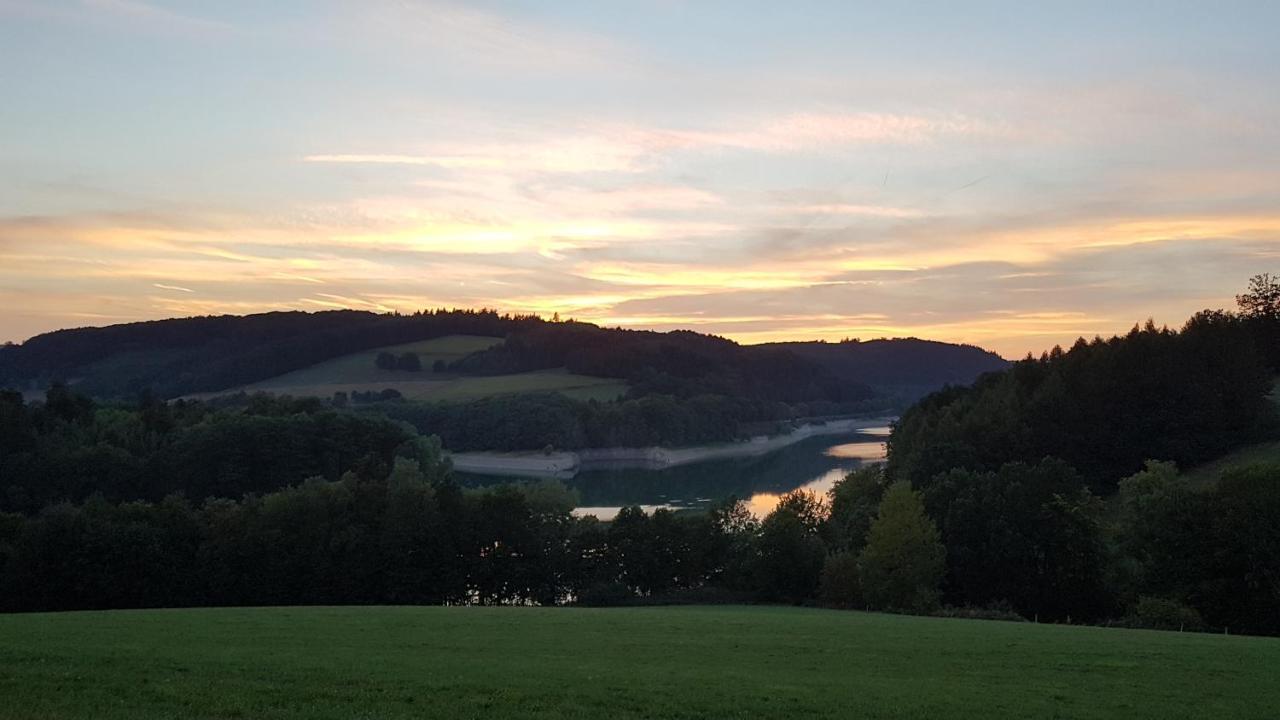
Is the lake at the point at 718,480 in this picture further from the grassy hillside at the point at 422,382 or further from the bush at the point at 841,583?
the grassy hillside at the point at 422,382

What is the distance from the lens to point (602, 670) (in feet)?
40.0

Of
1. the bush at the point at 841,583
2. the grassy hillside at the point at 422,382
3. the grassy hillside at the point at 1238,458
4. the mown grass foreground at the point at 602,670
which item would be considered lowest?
the bush at the point at 841,583

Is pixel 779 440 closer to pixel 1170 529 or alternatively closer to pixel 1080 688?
pixel 1170 529

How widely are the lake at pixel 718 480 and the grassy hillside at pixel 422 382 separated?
3713 centimetres

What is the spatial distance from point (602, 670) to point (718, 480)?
246 feet

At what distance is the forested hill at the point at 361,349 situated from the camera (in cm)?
14425

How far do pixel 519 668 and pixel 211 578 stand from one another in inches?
919

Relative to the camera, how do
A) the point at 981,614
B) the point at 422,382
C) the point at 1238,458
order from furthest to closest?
the point at 422,382 → the point at 1238,458 → the point at 981,614

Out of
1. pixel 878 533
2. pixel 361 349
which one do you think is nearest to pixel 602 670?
pixel 878 533

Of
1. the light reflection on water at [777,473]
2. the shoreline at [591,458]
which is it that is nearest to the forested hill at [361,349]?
the shoreline at [591,458]

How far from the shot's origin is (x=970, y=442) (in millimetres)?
50906

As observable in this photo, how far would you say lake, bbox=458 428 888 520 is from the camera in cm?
7088

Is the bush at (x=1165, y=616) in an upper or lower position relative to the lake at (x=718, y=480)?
upper

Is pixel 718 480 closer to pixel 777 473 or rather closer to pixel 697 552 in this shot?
pixel 777 473
